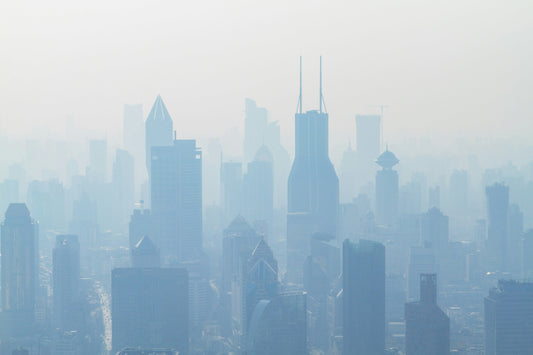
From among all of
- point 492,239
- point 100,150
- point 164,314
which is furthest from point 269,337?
point 100,150

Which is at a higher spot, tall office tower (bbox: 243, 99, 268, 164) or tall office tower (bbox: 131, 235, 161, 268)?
tall office tower (bbox: 243, 99, 268, 164)

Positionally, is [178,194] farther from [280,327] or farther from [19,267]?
[280,327]

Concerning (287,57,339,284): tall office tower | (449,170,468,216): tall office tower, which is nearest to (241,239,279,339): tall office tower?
(287,57,339,284): tall office tower

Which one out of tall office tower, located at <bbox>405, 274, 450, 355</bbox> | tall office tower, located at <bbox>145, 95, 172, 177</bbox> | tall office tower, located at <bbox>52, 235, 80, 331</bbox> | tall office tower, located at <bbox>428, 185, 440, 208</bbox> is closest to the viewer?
tall office tower, located at <bbox>405, 274, 450, 355</bbox>

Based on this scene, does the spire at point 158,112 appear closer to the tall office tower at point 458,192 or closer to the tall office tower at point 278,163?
the tall office tower at point 278,163

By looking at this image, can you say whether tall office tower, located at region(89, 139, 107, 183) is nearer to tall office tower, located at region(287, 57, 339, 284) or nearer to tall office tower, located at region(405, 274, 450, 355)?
tall office tower, located at region(287, 57, 339, 284)

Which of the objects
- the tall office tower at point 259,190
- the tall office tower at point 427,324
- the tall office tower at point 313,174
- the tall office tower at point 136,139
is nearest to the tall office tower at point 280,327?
the tall office tower at point 427,324
